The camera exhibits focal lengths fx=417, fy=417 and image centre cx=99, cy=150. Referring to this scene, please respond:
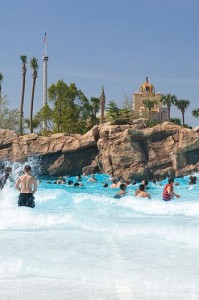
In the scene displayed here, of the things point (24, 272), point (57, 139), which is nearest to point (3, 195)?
point (24, 272)

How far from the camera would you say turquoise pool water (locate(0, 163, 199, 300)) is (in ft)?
14.8

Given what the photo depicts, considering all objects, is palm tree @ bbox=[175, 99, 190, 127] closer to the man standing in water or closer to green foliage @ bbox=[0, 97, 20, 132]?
green foliage @ bbox=[0, 97, 20, 132]

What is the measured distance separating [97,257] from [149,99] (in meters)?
70.3

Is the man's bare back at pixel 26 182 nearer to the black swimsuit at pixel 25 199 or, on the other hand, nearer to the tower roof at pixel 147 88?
the black swimsuit at pixel 25 199

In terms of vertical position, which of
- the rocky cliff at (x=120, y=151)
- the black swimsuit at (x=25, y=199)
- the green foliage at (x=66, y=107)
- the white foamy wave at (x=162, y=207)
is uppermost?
the green foliage at (x=66, y=107)

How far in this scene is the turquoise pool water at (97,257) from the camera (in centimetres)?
451

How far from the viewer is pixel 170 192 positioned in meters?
13.1

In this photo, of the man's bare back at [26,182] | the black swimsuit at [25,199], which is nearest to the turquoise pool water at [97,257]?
the black swimsuit at [25,199]

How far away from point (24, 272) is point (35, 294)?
101 cm

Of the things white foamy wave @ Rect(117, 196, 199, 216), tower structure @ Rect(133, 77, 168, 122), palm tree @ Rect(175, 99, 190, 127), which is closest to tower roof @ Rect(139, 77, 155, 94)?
tower structure @ Rect(133, 77, 168, 122)

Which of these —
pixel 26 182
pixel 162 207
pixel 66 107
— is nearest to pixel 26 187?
pixel 26 182

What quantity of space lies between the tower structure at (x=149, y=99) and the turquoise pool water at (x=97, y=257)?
62.5m

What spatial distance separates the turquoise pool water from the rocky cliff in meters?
22.9

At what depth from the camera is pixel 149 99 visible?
246 ft
